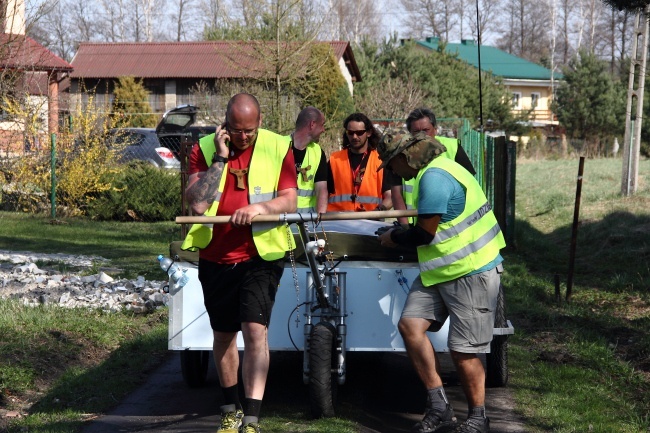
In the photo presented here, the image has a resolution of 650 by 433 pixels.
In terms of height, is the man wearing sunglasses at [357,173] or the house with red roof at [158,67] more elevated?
the house with red roof at [158,67]

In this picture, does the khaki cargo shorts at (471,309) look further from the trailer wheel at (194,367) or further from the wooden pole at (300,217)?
the trailer wheel at (194,367)

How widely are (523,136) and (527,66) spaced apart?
28207mm

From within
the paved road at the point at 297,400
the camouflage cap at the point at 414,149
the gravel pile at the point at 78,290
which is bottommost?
the paved road at the point at 297,400

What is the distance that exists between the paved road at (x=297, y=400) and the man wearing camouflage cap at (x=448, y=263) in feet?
1.79

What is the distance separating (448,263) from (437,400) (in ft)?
2.75

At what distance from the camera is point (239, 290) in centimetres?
547

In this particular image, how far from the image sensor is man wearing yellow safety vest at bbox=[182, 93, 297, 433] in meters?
5.39

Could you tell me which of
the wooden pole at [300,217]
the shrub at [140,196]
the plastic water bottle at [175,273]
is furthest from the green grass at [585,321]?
the shrub at [140,196]

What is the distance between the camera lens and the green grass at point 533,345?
20.8 feet

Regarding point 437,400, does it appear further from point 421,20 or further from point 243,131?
point 421,20

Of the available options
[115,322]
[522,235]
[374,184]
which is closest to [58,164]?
[522,235]

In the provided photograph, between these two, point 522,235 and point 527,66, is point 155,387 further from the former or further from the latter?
point 527,66

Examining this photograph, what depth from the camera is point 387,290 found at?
6.30 meters

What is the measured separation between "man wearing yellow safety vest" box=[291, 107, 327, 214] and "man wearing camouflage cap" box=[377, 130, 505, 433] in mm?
1988
